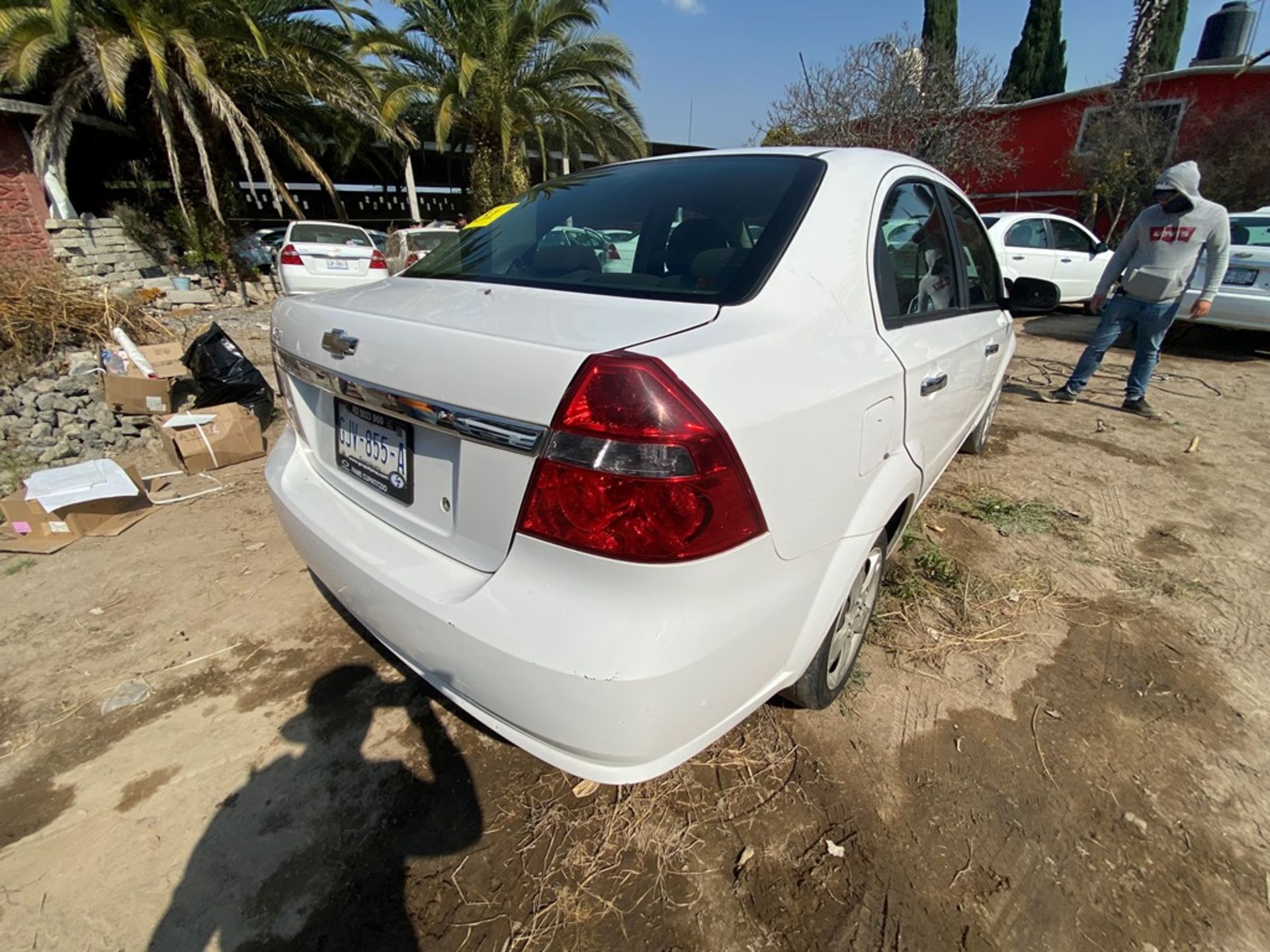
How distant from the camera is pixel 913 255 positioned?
202 cm

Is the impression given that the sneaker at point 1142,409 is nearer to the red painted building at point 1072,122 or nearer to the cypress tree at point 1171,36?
the red painted building at point 1072,122

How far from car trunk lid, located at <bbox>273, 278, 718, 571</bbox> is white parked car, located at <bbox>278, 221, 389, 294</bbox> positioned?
8.44 meters

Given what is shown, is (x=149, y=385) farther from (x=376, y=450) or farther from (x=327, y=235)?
(x=327, y=235)

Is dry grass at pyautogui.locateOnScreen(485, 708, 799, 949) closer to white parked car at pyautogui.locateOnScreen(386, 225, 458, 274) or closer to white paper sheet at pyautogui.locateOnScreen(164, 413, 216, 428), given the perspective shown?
white paper sheet at pyautogui.locateOnScreen(164, 413, 216, 428)

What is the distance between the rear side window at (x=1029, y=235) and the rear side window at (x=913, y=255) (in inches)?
285

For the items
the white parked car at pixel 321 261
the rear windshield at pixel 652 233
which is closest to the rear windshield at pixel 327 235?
the white parked car at pixel 321 261

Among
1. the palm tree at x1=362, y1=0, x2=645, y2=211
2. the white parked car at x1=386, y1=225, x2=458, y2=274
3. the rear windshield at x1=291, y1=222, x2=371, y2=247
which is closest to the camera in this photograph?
the rear windshield at x1=291, y1=222, x2=371, y2=247

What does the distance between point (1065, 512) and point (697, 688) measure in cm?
310

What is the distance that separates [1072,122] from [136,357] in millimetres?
22523

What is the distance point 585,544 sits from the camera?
3.76ft

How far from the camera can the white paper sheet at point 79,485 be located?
3.04m

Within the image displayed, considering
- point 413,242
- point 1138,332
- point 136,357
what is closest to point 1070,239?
point 1138,332

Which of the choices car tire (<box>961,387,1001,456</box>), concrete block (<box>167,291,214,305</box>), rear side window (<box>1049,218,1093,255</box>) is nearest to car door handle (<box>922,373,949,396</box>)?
car tire (<box>961,387,1001,456</box>)

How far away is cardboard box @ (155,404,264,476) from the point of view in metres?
3.86
